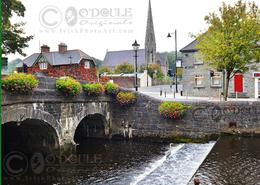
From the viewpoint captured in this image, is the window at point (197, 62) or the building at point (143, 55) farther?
the building at point (143, 55)

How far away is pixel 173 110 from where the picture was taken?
2200 centimetres

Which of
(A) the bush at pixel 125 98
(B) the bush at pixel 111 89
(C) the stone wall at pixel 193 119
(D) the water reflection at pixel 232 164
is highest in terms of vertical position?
(B) the bush at pixel 111 89

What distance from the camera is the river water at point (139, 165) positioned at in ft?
40.4

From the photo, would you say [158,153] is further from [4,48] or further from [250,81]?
[250,81]

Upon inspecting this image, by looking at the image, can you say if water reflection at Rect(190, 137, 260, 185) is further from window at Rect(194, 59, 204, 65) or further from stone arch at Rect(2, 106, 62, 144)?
window at Rect(194, 59, 204, 65)

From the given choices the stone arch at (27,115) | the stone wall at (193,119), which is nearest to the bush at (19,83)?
the stone arch at (27,115)

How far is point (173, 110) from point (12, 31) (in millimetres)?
12588

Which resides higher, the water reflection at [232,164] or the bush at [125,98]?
the bush at [125,98]

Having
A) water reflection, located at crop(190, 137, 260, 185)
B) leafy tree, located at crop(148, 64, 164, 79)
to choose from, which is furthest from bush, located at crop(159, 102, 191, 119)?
leafy tree, located at crop(148, 64, 164, 79)

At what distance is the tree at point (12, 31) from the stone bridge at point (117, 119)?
20.4 feet

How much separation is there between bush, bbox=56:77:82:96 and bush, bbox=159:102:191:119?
7116 mm

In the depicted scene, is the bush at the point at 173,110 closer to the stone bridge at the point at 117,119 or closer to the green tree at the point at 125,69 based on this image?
the stone bridge at the point at 117,119

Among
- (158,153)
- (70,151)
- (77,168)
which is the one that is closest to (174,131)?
(158,153)

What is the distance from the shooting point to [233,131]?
21406 millimetres
